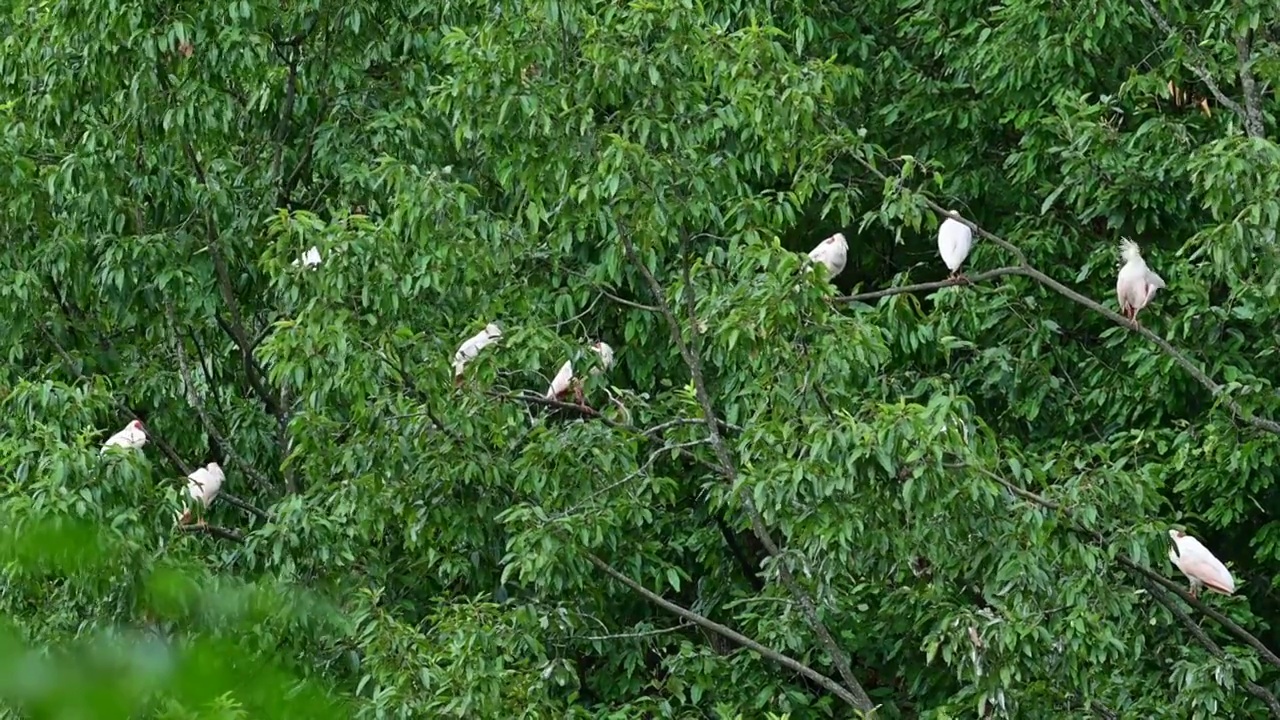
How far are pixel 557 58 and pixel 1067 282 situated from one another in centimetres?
250

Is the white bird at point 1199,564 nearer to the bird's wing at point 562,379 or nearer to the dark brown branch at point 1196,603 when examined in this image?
the dark brown branch at point 1196,603

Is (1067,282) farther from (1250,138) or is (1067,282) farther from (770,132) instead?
(770,132)

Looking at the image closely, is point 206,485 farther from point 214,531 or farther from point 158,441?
point 158,441

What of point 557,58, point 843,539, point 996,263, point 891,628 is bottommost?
point 891,628

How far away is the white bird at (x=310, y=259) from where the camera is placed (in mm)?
5284

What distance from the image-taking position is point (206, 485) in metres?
6.12

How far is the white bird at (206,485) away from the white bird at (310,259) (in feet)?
2.54

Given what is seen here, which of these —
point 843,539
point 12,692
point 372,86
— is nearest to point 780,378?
point 843,539

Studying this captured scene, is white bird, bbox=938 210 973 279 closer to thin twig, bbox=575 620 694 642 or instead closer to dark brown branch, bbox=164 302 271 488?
thin twig, bbox=575 620 694 642

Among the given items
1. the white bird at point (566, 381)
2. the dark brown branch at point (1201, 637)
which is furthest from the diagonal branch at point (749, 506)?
the dark brown branch at point (1201, 637)

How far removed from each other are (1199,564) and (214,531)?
118 inches

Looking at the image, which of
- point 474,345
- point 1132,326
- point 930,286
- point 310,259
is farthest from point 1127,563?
point 310,259

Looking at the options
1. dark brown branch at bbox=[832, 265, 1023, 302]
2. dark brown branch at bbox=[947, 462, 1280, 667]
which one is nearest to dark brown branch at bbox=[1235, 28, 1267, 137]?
dark brown branch at bbox=[832, 265, 1023, 302]

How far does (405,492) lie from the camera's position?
17.7 feet
